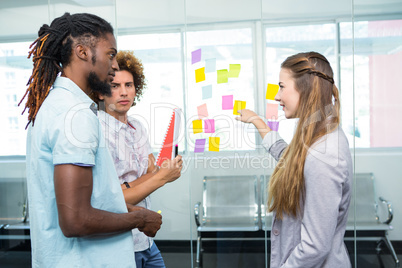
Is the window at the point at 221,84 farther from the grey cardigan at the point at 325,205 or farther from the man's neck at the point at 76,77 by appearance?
the man's neck at the point at 76,77

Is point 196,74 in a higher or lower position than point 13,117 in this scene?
higher

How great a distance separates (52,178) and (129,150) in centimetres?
67

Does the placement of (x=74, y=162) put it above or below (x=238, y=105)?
below

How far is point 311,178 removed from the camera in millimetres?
1124

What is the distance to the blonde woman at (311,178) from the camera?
3.64ft

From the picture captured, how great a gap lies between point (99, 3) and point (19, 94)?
3.92ft

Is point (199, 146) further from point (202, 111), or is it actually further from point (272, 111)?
point (272, 111)

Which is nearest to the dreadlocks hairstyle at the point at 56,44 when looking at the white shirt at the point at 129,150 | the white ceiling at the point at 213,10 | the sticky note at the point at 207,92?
the white shirt at the point at 129,150

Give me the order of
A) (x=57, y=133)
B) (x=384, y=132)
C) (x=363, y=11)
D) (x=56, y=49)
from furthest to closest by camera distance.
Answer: (x=384, y=132) < (x=363, y=11) < (x=56, y=49) < (x=57, y=133)

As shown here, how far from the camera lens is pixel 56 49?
1.04 meters

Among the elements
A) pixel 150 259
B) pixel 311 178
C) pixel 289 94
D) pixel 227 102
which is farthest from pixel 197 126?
pixel 311 178

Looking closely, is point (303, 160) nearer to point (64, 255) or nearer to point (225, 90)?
point (64, 255)

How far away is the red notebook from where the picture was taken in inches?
60.8

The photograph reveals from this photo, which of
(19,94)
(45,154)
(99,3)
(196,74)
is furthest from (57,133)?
(19,94)
